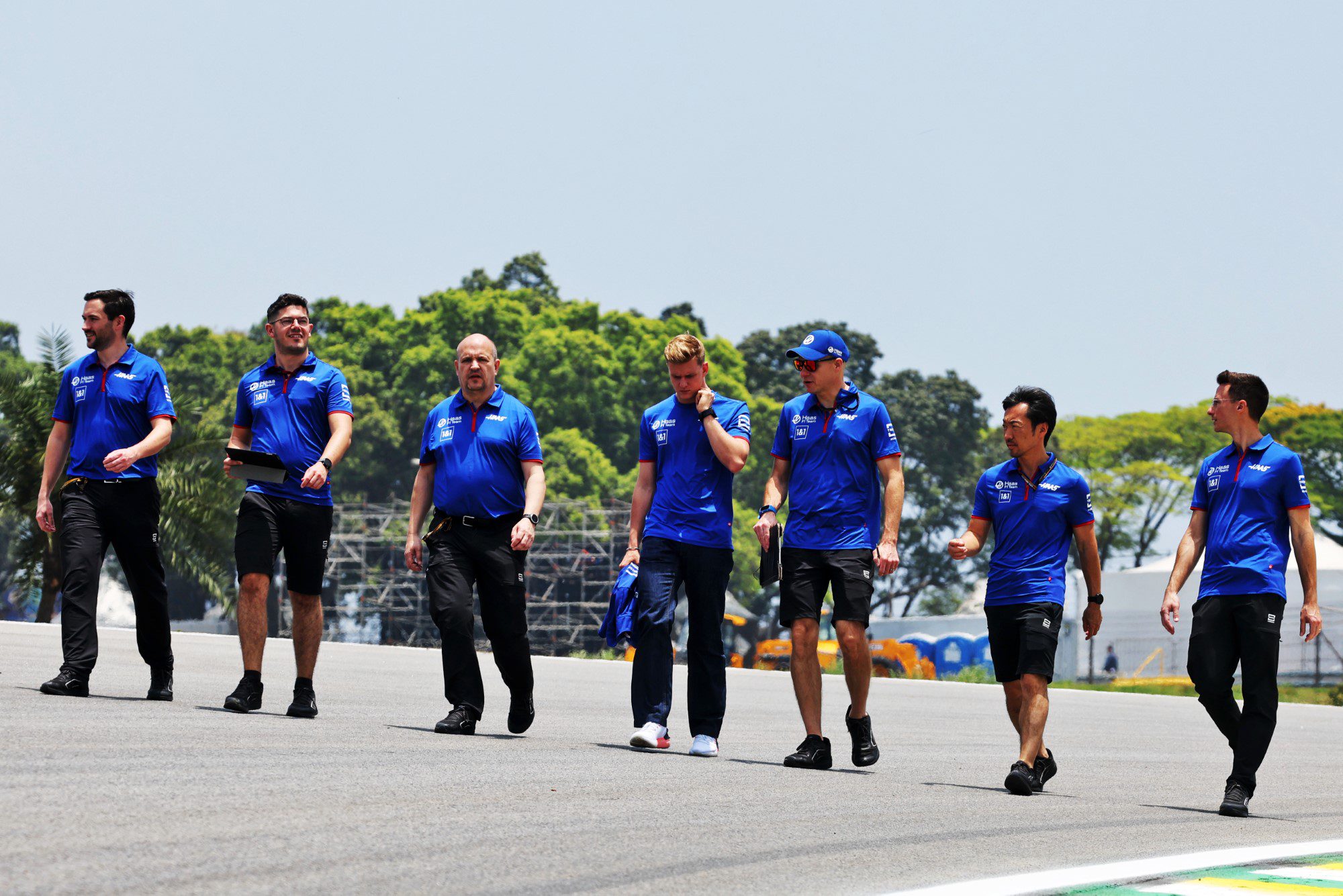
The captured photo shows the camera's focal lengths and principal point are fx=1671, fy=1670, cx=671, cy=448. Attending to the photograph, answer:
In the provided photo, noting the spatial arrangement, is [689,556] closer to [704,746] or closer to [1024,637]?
[704,746]

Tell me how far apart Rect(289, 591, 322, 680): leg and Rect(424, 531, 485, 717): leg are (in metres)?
0.59

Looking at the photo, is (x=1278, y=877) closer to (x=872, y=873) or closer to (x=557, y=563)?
(x=872, y=873)

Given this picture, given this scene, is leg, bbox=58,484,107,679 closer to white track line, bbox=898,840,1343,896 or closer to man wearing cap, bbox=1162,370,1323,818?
white track line, bbox=898,840,1343,896

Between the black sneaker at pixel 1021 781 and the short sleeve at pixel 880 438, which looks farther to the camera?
the short sleeve at pixel 880 438

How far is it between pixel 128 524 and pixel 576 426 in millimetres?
57718

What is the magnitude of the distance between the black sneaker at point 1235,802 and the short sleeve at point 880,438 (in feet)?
7.15

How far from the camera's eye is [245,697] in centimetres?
809

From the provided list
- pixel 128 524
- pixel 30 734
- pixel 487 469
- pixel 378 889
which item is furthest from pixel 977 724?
pixel 378 889

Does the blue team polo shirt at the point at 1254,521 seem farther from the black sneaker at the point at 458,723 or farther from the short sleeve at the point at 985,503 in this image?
the black sneaker at the point at 458,723

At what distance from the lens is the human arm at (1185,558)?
7711mm

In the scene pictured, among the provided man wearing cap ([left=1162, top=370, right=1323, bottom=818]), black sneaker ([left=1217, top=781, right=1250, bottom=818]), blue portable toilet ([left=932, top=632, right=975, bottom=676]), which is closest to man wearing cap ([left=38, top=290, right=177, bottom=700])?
man wearing cap ([left=1162, top=370, right=1323, bottom=818])

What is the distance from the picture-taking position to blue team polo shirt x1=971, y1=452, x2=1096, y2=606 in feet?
25.8

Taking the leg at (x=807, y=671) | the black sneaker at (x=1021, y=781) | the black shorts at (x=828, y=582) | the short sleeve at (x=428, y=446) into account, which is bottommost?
the black sneaker at (x=1021, y=781)

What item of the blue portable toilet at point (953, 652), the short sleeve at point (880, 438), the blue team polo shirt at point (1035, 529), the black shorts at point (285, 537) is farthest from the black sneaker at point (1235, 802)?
the blue portable toilet at point (953, 652)
